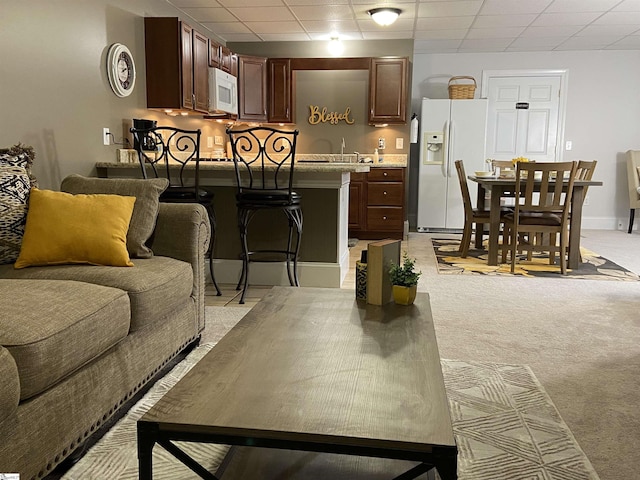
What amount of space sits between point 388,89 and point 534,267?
2.91m

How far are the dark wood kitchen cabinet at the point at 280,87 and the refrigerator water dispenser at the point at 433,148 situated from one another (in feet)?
5.94

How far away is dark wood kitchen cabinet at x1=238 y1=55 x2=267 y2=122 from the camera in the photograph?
650cm

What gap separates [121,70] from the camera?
429 cm

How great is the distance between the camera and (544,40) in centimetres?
666

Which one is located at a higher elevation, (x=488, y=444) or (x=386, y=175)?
(x=386, y=175)

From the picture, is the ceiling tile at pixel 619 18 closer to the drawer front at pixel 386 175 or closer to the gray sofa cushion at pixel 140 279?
the drawer front at pixel 386 175

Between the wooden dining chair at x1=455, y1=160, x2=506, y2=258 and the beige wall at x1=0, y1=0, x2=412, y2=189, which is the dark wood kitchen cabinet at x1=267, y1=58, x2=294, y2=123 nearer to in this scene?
the beige wall at x1=0, y1=0, x2=412, y2=189

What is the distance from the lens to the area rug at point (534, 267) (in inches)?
176

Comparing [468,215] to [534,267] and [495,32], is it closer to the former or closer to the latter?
[534,267]

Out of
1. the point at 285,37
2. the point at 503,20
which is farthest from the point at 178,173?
the point at 503,20

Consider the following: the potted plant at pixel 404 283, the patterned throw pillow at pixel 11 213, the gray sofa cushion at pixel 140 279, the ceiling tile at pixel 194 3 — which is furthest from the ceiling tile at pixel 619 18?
the patterned throw pillow at pixel 11 213

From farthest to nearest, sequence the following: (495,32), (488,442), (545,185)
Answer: (495,32)
(545,185)
(488,442)

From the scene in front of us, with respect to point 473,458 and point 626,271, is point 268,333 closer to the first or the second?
point 473,458

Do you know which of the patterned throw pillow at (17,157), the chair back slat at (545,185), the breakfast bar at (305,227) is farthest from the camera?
the chair back slat at (545,185)
